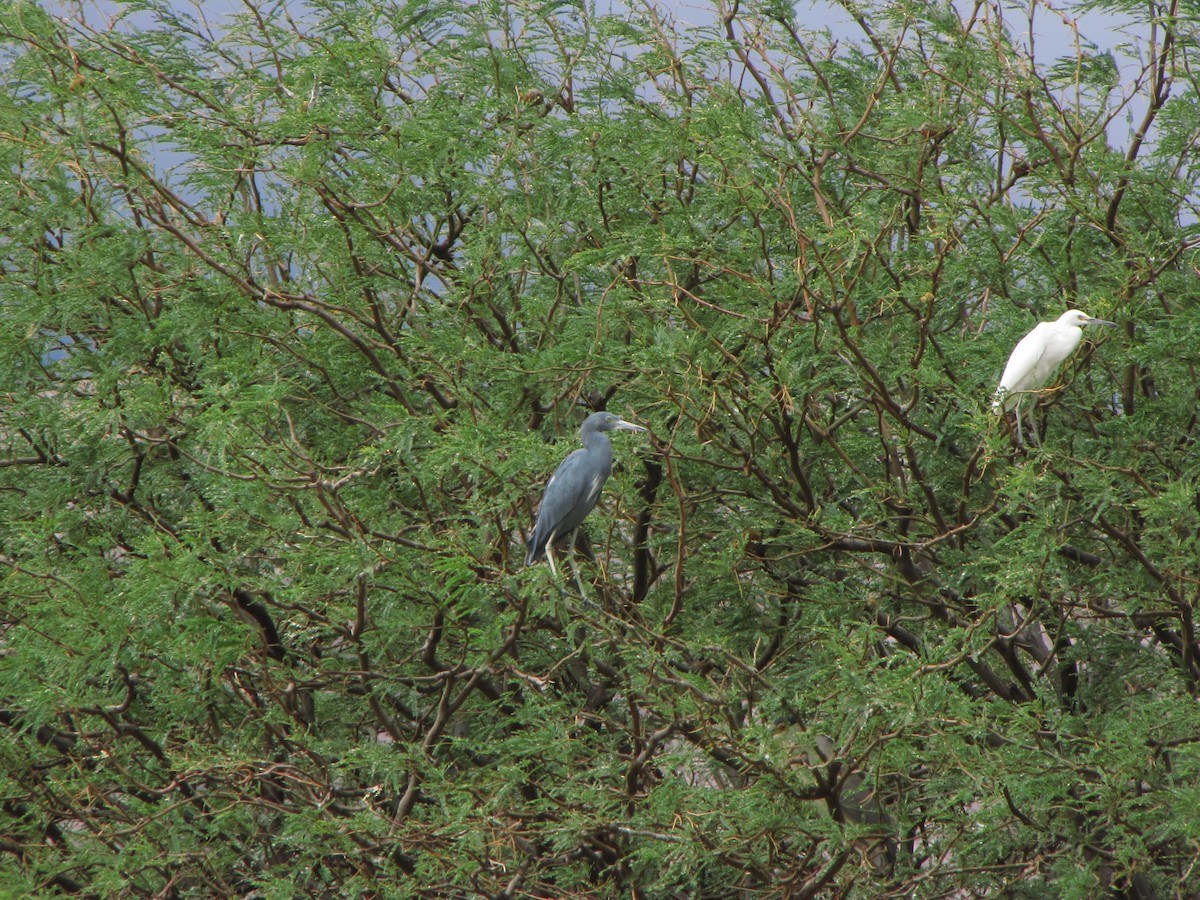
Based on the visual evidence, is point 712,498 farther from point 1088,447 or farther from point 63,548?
point 63,548

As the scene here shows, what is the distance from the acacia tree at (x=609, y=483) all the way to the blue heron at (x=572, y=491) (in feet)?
0.40

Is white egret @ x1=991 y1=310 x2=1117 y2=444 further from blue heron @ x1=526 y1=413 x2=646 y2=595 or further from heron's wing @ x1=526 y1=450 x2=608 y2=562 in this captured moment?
heron's wing @ x1=526 y1=450 x2=608 y2=562

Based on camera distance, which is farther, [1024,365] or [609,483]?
[609,483]

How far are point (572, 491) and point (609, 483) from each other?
19.9 inches

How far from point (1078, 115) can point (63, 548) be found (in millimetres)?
4948

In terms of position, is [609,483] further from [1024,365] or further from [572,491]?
[1024,365]

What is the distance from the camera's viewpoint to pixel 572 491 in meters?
5.40

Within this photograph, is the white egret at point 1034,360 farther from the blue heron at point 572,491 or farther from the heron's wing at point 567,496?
the heron's wing at point 567,496

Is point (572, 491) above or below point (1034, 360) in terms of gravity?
above

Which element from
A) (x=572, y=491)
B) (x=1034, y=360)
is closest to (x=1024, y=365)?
(x=1034, y=360)

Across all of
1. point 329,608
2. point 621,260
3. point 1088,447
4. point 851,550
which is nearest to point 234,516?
point 329,608

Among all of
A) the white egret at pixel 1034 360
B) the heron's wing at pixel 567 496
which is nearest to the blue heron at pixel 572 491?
the heron's wing at pixel 567 496

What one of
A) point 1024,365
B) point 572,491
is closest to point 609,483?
point 572,491

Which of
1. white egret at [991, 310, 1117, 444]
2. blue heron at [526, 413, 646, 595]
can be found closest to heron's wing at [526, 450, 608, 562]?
blue heron at [526, 413, 646, 595]
